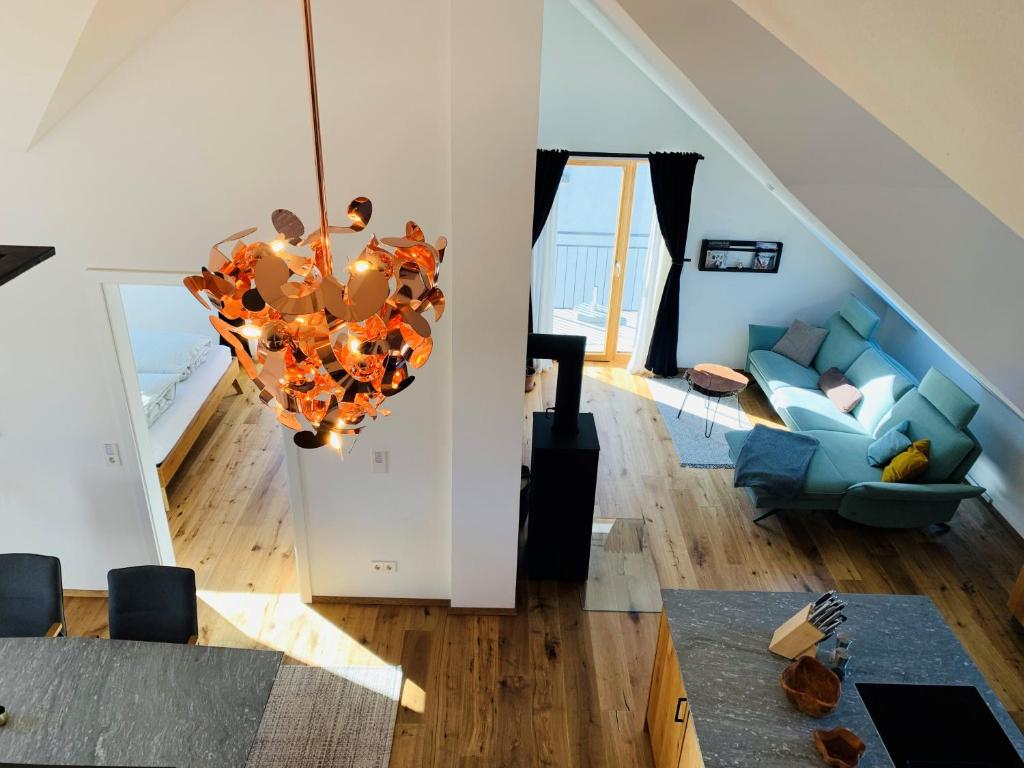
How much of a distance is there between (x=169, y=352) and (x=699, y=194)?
16.4 ft

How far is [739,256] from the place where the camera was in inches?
291

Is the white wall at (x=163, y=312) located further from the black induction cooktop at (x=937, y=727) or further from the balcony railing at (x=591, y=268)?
the black induction cooktop at (x=937, y=727)

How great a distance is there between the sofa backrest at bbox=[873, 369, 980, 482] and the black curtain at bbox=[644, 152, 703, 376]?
7.75 ft

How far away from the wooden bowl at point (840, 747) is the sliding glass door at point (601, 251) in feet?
17.4

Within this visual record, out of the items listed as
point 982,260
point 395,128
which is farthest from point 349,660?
point 982,260

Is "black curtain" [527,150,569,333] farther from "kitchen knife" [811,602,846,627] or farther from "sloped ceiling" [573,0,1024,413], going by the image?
"sloped ceiling" [573,0,1024,413]

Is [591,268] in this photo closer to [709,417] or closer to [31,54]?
[709,417]

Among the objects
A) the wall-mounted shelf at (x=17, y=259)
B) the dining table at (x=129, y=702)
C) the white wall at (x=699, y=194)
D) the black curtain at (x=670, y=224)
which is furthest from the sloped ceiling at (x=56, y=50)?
the black curtain at (x=670, y=224)

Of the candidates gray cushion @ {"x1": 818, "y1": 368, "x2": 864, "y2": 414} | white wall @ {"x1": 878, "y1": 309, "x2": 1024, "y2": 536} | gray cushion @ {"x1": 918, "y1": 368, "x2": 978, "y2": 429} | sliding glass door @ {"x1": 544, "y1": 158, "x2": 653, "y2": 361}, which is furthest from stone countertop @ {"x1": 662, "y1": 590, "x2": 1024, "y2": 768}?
sliding glass door @ {"x1": 544, "y1": 158, "x2": 653, "y2": 361}

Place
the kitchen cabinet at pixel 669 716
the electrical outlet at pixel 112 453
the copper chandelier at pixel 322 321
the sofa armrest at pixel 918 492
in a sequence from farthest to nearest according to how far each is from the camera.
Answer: the sofa armrest at pixel 918 492
the electrical outlet at pixel 112 453
the kitchen cabinet at pixel 669 716
the copper chandelier at pixel 322 321

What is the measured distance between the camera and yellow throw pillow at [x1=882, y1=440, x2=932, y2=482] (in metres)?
5.30

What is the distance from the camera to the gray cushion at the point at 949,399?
17.4ft

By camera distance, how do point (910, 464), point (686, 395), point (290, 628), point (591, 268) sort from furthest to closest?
1. point (591, 268)
2. point (686, 395)
3. point (910, 464)
4. point (290, 628)

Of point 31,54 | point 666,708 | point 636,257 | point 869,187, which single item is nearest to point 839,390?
point 636,257
